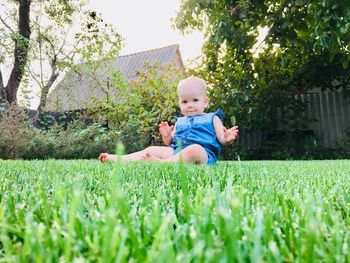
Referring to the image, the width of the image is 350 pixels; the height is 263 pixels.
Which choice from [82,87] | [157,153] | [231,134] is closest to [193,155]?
[231,134]

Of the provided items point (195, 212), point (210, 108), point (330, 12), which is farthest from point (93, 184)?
point (210, 108)

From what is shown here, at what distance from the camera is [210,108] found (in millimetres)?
7602

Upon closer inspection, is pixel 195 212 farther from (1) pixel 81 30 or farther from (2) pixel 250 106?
(1) pixel 81 30

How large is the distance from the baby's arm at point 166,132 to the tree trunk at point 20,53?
21.2ft

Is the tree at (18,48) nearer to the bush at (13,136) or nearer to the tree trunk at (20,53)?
the tree trunk at (20,53)

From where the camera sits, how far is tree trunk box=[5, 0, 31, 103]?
29.3 ft

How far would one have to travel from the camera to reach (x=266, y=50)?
26.4 feet

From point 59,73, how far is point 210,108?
14.2 ft

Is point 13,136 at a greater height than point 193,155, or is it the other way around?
point 13,136

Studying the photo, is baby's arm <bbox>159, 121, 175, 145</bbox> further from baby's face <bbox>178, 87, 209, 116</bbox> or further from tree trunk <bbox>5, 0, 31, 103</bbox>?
tree trunk <bbox>5, 0, 31, 103</bbox>

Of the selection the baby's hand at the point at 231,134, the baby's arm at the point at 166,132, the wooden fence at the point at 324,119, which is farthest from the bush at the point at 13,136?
the wooden fence at the point at 324,119

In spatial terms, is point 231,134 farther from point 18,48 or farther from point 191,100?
point 18,48

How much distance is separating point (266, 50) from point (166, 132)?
5395 mm

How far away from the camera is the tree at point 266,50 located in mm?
5824
